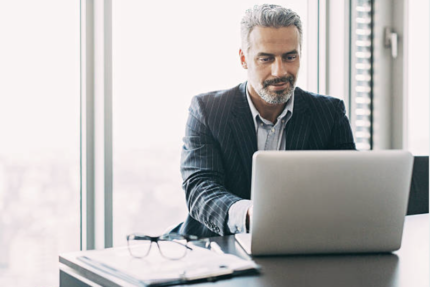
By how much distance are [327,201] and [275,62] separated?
0.95 meters

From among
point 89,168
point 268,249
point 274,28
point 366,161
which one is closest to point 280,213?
point 268,249

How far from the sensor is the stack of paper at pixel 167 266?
95cm

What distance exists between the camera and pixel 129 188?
246 cm

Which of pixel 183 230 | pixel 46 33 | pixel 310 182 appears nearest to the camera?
pixel 310 182

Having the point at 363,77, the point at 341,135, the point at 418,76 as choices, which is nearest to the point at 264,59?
the point at 341,135

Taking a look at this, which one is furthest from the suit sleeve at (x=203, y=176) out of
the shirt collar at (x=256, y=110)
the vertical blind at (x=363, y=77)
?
the vertical blind at (x=363, y=77)

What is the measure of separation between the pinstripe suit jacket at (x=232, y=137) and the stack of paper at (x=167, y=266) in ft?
1.93

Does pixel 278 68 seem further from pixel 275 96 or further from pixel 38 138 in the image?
pixel 38 138

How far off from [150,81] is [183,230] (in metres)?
0.82

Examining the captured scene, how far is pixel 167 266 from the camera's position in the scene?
3.34 feet

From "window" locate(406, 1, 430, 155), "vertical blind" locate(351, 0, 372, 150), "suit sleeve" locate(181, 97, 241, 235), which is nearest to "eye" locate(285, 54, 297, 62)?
"suit sleeve" locate(181, 97, 241, 235)

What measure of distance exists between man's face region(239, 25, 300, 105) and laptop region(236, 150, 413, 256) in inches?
34.3

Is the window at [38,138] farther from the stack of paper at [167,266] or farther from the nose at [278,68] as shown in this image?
the stack of paper at [167,266]

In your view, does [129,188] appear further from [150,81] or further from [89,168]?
[150,81]
